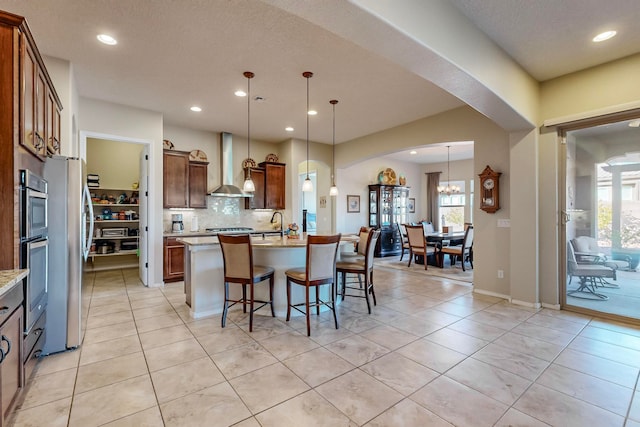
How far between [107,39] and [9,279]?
97.3 inches

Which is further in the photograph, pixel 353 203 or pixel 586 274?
pixel 353 203

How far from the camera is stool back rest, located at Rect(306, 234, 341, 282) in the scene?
3043 mm

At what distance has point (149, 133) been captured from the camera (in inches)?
193

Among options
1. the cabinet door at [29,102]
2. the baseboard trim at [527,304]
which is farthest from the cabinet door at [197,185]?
the baseboard trim at [527,304]

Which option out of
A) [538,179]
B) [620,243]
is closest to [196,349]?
[538,179]

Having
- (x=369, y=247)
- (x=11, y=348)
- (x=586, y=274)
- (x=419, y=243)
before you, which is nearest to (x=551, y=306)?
(x=586, y=274)

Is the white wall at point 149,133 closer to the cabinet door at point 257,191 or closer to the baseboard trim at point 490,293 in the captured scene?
the cabinet door at point 257,191

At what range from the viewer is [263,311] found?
357 centimetres

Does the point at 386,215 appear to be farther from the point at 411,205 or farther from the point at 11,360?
the point at 11,360

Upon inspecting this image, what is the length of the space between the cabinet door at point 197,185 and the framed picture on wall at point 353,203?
154 inches

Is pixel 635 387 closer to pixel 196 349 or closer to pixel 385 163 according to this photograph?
pixel 196 349

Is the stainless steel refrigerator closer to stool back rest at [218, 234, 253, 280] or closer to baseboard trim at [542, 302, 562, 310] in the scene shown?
stool back rest at [218, 234, 253, 280]

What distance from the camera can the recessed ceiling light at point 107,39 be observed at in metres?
2.86

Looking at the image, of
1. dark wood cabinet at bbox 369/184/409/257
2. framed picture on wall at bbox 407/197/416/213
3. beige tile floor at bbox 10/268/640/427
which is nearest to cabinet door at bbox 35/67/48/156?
beige tile floor at bbox 10/268/640/427
